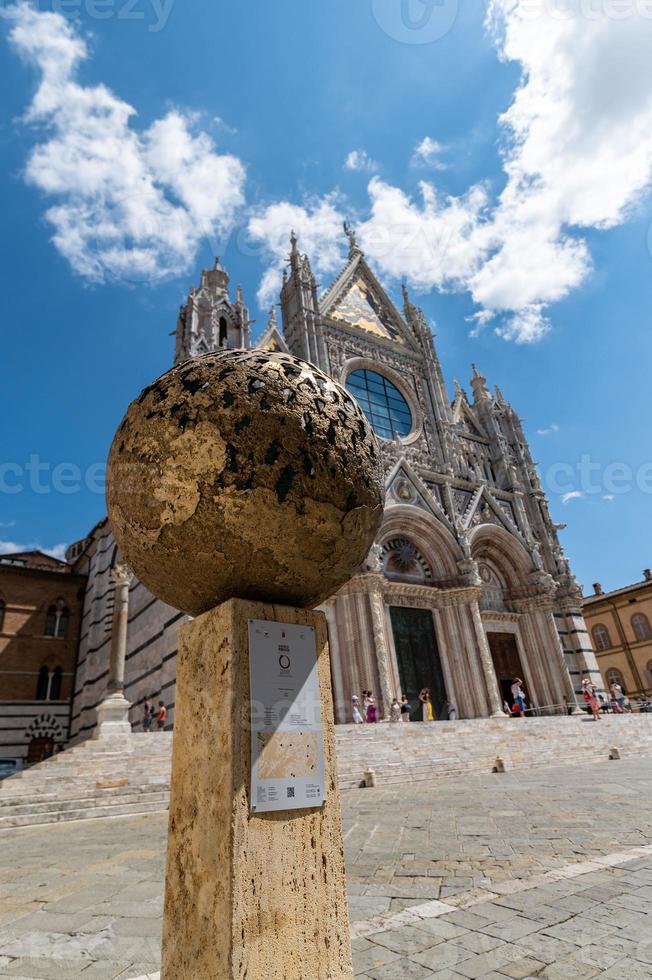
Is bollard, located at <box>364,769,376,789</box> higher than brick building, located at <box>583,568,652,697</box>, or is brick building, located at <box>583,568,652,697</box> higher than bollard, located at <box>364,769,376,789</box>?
brick building, located at <box>583,568,652,697</box>

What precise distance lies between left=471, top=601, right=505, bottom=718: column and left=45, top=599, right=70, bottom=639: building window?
18.7m

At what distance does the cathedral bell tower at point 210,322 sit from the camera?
19.0m

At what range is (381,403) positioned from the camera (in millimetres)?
23016

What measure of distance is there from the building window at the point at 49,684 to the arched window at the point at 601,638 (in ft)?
103

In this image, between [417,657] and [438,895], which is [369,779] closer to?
[438,895]

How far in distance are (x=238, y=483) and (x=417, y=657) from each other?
17.2 metres

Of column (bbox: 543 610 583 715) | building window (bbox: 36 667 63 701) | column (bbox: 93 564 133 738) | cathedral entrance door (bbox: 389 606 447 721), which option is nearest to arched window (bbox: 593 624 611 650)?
column (bbox: 543 610 583 715)

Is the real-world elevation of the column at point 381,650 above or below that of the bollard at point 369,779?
above

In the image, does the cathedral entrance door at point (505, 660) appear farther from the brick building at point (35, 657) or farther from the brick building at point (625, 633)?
the brick building at point (35, 657)

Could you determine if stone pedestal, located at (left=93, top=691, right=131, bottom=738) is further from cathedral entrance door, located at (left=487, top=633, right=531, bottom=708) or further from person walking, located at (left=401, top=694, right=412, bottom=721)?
cathedral entrance door, located at (left=487, top=633, right=531, bottom=708)

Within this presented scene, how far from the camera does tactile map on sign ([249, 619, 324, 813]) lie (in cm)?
182

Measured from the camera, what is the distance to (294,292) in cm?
2273

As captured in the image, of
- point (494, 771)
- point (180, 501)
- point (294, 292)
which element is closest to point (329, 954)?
point (180, 501)

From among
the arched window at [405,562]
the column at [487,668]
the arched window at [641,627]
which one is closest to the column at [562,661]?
the column at [487,668]
